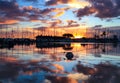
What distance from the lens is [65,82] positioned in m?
17.6

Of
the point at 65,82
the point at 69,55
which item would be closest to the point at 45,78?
the point at 65,82

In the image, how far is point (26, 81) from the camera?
18.1m

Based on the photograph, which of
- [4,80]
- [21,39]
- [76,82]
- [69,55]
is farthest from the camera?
[21,39]

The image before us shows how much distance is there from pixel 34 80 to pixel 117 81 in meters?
5.68

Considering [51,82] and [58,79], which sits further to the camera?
[58,79]

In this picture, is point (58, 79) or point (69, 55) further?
point (69, 55)

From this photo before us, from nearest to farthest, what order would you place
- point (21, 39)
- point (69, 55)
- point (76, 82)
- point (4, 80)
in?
1. point (76, 82)
2. point (4, 80)
3. point (69, 55)
4. point (21, 39)

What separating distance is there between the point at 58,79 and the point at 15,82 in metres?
3.05

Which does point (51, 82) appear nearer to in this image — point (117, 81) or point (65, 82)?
point (65, 82)

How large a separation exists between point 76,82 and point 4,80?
512 centimetres

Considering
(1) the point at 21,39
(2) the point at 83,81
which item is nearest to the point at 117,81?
(2) the point at 83,81

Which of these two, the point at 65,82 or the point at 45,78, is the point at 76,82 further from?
the point at 45,78

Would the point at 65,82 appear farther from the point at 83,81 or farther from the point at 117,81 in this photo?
the point at 117,81

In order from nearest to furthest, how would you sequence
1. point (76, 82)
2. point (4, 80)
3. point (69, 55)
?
point (76, 82), point (4, 80), point (69, 55)
